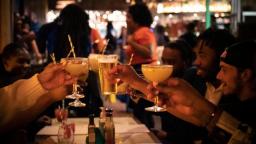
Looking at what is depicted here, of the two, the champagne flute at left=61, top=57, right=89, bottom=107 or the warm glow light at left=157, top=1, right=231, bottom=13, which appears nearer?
the champagne flute at left=61, top=57, right=89, bottom=107

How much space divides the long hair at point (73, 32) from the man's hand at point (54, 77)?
2467 millimetres

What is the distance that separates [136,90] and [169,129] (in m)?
0.94

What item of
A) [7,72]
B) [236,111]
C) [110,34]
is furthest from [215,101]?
[110,34]

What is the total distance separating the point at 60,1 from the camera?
13.9 metres

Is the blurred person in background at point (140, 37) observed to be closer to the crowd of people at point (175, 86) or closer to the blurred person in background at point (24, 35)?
the crowd of people at point (175, 86)

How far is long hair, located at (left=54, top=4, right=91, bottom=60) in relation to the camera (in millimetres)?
5949

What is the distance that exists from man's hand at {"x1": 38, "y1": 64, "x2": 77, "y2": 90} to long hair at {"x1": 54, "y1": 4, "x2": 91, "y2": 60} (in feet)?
8.09

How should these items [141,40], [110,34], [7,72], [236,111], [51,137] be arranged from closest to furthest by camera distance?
[236,111] → [51,137] → [7,72] → [141,40] → [110,34]

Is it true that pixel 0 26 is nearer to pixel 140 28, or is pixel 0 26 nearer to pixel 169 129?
pixel 140 28

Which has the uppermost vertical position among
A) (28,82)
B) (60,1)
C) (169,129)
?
(60,1)

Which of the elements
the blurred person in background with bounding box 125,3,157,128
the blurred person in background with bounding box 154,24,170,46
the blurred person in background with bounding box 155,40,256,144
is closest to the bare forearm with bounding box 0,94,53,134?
the blurred person in background with bounding box 155,40,256,144

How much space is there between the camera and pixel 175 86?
233cm

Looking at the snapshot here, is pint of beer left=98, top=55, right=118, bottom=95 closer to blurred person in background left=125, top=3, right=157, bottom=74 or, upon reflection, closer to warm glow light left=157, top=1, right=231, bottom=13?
blurred person in background left=125, top=3, right=157, bottom=74

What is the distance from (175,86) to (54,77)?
1292 mm
